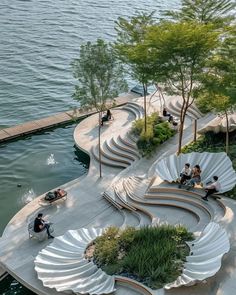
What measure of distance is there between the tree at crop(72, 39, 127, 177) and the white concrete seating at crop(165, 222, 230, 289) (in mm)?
11629

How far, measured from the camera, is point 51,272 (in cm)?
2036

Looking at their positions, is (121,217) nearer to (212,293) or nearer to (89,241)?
(89,241)

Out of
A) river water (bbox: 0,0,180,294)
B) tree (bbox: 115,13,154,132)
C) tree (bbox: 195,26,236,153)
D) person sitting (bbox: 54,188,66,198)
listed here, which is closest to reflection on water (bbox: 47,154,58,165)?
river water (bbox: 0,0,180,294)

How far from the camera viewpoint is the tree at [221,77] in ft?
85.5

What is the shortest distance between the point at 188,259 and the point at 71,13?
193 ft

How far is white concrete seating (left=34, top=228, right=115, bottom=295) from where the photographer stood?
63.1ft

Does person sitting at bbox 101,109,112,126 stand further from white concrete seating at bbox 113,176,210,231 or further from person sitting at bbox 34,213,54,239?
person sitting at bbox 34,213,54,239

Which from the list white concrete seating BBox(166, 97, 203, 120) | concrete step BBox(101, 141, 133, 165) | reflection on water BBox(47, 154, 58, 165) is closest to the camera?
concrete step BBox(101, 141, 133, 165)

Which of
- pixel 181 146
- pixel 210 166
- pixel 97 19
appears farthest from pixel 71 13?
pixel 210 166

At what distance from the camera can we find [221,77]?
88.0 feet

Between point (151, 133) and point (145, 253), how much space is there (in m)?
13.6

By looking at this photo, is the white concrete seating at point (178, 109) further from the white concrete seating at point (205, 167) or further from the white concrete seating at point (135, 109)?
the white concrete seating at point (205, 167)

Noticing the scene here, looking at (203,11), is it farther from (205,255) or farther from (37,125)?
(205,255)

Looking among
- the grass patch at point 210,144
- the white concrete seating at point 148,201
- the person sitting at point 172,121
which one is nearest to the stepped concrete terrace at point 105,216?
the white concrete seating at point 148,201
